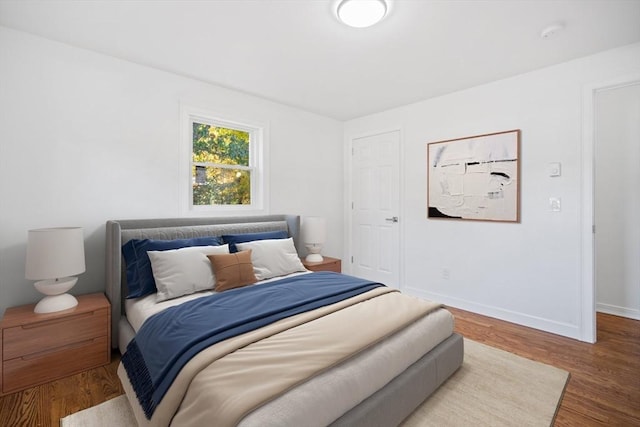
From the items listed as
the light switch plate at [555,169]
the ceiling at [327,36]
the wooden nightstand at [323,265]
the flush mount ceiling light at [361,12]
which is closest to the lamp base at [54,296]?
the ceiling at [327,36]

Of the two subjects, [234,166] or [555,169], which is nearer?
[555,169]

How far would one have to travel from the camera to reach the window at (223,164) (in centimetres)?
322

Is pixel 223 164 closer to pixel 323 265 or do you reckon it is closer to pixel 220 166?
pixel 220 166

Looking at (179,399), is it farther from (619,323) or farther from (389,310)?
(619,323)

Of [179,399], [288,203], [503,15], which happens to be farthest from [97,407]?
[503,15]

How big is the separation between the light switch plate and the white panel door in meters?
1.64

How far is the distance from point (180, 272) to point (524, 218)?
10.5ft

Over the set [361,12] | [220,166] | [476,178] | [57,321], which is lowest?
[57,321]

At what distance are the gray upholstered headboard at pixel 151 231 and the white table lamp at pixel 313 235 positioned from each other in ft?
0.41

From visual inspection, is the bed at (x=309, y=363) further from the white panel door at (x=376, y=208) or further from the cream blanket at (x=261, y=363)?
the white panel door at (x=376, y=208)

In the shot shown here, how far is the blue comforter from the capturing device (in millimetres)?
1460

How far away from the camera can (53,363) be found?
2.07 metres

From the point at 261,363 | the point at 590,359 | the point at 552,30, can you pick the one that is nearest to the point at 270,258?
the point at 261,363

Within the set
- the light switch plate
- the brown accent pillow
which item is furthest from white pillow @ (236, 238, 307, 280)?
the light switch plate
